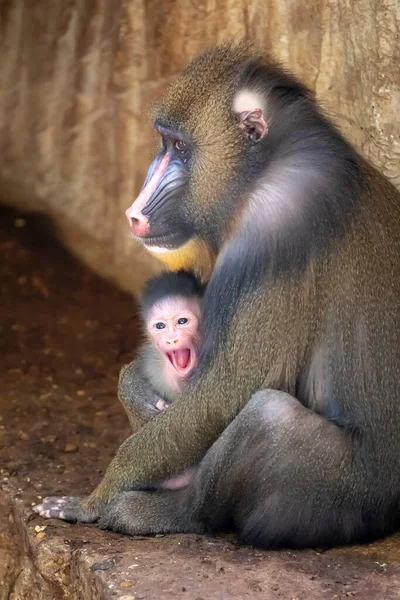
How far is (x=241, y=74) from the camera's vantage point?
490 cm

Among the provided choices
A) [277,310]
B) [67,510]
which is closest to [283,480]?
[277,310]

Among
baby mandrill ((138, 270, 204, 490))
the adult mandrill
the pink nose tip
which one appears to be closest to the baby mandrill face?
baby mandrill ((138, 270, 204, 490))

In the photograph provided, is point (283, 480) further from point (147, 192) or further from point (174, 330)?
point (147, 192)

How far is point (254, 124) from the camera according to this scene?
482 cm

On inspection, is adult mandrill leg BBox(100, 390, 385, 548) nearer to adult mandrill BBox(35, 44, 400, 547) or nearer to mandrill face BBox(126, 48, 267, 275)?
adult mandrill BBox(35, 44, 400, 547)

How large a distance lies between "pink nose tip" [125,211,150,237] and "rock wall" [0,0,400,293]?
60.8 inches

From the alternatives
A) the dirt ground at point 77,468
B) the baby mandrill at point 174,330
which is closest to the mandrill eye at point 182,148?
the baby mandrill at point 174,330

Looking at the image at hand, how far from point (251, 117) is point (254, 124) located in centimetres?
3

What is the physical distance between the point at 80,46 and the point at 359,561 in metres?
4.12

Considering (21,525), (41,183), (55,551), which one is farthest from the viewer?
(41,183)

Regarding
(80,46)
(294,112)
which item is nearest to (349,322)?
(294,112)

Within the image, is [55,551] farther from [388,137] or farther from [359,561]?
[388,137]

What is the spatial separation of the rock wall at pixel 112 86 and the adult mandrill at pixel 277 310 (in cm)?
102

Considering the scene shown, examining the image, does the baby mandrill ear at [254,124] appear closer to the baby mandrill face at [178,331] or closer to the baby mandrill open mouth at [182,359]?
the baby mandrill face at [178,331]
